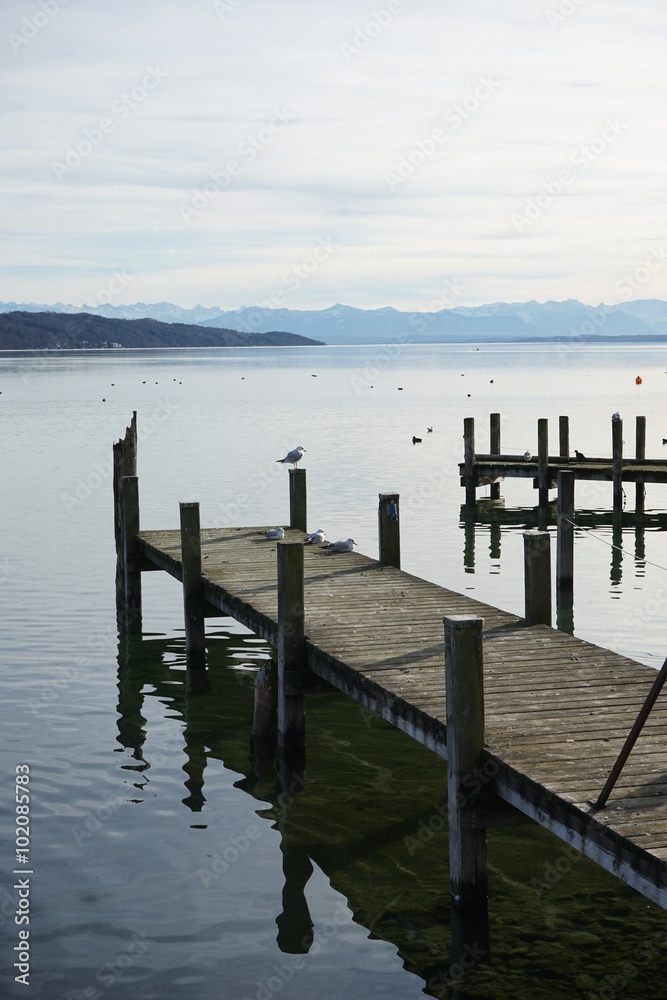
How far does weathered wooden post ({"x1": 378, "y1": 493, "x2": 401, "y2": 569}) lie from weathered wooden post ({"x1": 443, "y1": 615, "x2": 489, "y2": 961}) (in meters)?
7.15

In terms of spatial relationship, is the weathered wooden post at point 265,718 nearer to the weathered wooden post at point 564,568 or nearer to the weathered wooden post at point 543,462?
the weathered wooden post at point 564,568

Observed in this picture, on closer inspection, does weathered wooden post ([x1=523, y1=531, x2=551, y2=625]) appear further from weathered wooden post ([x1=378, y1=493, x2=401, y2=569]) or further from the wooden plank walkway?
weathered wooden post ([x1=378, y1=493, x2=401, y2=569])

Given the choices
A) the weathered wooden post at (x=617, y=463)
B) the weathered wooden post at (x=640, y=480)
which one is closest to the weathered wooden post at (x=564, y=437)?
the weathered wooden post at (x=640, y=480)

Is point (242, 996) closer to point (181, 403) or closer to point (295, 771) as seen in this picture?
point (295, 771)

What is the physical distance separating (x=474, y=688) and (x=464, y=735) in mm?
350

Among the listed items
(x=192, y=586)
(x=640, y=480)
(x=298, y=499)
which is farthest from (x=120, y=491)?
(x=640, y=480)

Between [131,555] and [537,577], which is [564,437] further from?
[537,577]

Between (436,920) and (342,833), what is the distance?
203 cm

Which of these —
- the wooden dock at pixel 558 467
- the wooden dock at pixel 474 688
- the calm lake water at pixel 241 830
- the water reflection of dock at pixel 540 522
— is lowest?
the calm lake water at pixel 241 830

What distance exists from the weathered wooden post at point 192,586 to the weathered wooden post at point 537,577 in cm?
476

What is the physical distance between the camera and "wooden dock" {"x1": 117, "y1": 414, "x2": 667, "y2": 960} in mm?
7719

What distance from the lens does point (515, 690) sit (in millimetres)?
10133

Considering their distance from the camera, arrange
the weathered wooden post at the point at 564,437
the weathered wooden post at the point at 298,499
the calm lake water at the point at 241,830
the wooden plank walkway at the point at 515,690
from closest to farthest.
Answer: the wooden plank walkway at the point at 515,690
the calm lake water at the point at 241,830
the weathered wooden post at the point at 298,499
the weathered wooden post at the point at 564,437

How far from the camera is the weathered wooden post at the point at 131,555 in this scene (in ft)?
61.4
